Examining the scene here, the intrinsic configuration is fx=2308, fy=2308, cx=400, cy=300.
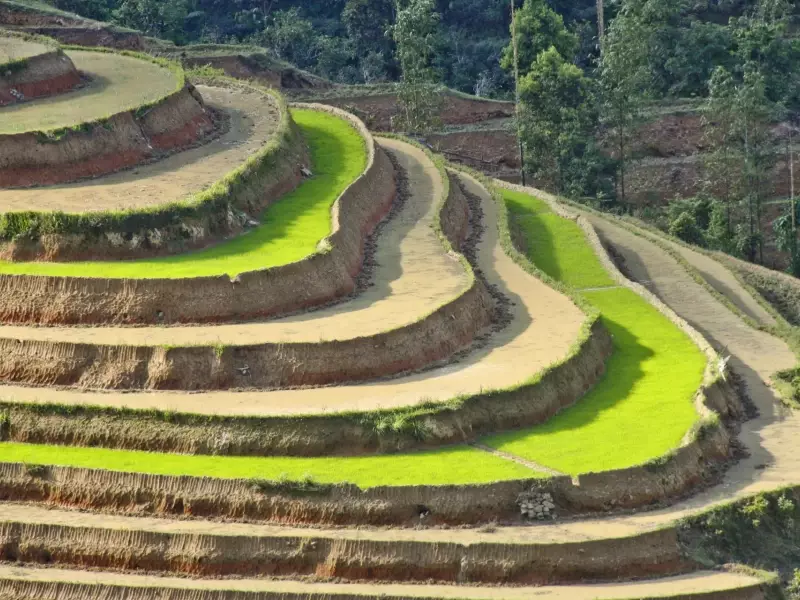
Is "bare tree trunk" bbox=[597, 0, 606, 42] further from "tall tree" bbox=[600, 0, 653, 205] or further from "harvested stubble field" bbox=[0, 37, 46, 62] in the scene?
"harvested stubble field" bbox=[0, 37, 46, 62]

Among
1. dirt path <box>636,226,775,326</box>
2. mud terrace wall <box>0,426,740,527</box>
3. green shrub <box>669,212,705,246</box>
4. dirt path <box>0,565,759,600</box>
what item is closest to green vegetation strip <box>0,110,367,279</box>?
mud terrace wall <box>0,426,740,527</box>

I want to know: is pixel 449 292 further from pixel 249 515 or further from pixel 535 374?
pixel 249 515

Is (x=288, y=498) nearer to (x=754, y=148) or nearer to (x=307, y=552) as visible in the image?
(x=307, y=552)

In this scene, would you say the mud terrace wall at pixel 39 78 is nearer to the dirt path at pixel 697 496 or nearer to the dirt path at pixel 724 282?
the dirt path at pixel 697 496

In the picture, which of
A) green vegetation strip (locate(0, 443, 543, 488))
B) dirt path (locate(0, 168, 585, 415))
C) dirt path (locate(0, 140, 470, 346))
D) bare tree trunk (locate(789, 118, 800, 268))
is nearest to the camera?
green vegetation strip (locate(0, 443, 543, 488))

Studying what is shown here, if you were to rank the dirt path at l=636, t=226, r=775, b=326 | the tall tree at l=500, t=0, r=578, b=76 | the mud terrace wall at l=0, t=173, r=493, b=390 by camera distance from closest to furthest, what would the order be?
1. the mud terrace wall at l=0, t=173, r=493, b=390
2. the dirt path at l=636, t=226, r=775, b=326
3. the tall tree at l=500, t=0, r=578, b=76

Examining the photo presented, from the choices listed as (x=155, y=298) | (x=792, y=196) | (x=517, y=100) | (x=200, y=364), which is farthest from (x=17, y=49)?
(x=792, y=196)
